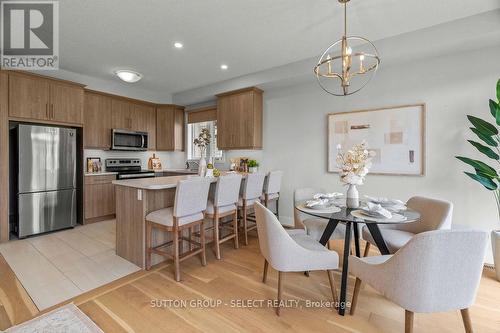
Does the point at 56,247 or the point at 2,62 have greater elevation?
the point at 2,62

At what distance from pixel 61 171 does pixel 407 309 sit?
15.1 ft

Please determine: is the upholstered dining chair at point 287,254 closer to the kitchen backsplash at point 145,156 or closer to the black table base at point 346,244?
the black table base at point 346,244

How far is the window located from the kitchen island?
242cm

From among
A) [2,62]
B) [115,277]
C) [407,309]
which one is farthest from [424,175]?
[2,62]

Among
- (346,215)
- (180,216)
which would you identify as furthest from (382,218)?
(180,216)

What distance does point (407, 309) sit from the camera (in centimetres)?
134

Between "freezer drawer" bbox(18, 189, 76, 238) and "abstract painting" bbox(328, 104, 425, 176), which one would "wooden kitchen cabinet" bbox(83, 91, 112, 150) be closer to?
"freezer drawer" bbox(18, 189, 76, 238)

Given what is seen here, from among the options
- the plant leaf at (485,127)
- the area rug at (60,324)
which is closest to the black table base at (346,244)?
the plant leaf at (485,127)

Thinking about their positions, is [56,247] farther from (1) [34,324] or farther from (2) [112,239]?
(1) [34,324]

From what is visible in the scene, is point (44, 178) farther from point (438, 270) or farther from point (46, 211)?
point (438, 270)

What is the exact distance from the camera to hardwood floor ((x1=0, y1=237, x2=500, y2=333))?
5.60 feet

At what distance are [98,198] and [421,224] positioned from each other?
16.0 feet

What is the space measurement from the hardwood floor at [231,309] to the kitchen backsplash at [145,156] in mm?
2555

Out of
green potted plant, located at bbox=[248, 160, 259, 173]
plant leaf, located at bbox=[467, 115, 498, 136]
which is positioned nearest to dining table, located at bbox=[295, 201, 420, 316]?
plant leaf, located at bbox=[467, 115, 498, 136]
